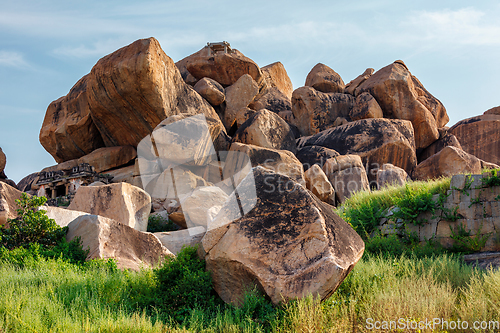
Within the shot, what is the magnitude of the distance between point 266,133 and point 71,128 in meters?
12.7

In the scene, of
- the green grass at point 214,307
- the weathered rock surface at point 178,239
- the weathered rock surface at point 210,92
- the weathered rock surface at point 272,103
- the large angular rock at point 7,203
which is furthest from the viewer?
the weathered rock surface at point 272,103

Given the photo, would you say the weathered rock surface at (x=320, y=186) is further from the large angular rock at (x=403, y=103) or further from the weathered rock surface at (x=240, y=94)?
the large angular rock at (x=403, y=103)

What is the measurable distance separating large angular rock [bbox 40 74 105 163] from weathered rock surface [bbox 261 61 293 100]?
17759 millimetres

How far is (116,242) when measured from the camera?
25.5 ft

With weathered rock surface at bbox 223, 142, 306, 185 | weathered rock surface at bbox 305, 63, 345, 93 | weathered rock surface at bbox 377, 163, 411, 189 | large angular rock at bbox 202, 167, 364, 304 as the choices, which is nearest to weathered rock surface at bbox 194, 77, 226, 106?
weathered rock surface at bbox 223, 142, 306, 185

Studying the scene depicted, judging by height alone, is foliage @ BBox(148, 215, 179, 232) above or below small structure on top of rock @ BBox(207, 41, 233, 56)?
below

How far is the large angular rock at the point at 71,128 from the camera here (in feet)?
75.2

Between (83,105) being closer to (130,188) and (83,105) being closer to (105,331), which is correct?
(130,188)

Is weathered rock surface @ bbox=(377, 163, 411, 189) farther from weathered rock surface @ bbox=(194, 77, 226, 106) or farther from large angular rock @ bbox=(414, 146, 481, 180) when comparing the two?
weathered rock surface @ bbox=(194, 77, 226, 106)

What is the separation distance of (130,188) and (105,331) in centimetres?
780

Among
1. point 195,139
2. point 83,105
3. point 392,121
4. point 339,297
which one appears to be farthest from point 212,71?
point 339,297

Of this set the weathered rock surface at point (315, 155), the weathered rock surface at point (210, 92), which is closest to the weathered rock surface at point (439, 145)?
the weathered rock surface at point (315, 155)

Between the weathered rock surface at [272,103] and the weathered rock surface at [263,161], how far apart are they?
11700mm

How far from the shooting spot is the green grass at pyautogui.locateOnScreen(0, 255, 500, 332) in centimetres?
423
